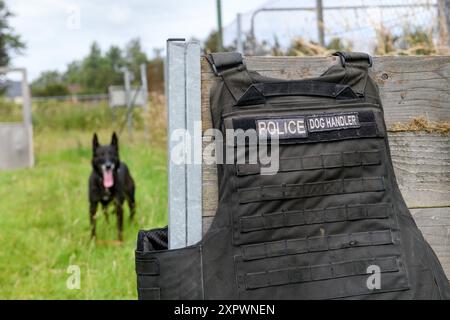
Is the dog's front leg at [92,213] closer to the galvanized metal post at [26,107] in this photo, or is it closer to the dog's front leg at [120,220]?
the dog's front leg at [120,220]

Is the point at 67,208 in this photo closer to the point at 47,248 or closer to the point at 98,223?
the point at 98,223

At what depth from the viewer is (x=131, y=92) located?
44.2 ft

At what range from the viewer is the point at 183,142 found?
4.93ft

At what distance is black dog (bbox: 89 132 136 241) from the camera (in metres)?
5.34

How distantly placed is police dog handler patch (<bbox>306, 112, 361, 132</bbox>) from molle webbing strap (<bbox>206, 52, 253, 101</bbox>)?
0.22 meters

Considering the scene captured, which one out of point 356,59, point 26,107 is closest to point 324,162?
point 356,59

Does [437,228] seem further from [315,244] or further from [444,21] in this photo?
[444,21]

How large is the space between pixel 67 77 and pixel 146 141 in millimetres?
40053

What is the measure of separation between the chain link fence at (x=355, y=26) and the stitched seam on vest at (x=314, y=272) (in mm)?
2245

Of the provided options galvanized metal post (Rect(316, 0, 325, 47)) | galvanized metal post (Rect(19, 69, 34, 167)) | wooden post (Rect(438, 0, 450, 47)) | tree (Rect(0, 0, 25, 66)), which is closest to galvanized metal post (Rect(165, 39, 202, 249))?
wooden post (Rect(438, 0, 450, 47))

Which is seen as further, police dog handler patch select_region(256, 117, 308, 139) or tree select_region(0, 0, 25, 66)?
tree select_region(0, 0, 25, 66)

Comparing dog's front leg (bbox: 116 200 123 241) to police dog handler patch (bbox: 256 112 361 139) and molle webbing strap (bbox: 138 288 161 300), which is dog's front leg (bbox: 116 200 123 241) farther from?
police dog handler patch (bbox: 256 112 361 139)

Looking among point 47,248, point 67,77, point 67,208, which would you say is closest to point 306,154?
point 47,248

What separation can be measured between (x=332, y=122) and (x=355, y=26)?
307cm
